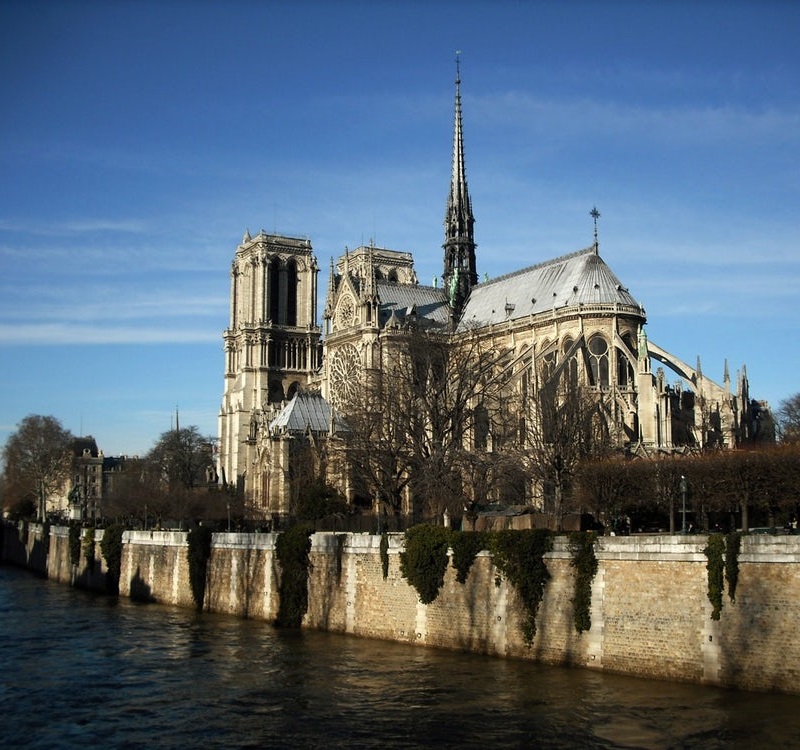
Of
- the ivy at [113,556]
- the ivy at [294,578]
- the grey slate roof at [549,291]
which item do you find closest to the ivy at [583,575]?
the ivy at [294,578]

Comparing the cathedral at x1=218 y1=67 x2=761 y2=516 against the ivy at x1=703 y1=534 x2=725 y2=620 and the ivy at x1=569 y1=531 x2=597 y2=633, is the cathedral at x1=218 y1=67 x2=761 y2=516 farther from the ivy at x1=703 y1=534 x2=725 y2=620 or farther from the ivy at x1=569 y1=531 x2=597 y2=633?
the ivy at x1=703 y1=534 x2=725 y2=620

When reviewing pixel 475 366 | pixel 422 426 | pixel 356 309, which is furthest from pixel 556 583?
pixel 356 309

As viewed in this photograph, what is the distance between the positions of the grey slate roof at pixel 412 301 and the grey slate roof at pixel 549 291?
2.82 meters

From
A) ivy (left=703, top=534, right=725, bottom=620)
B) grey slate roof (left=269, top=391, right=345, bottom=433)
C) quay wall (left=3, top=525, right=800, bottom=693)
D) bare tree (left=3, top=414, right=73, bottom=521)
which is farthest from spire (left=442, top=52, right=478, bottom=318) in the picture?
ivy (left=703, top=534, right=725, bottom=620)

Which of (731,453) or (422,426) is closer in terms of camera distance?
(731,453)

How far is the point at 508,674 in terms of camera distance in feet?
98.5

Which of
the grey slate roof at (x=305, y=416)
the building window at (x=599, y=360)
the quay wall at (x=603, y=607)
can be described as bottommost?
the quay wall at (x=603, y=607)

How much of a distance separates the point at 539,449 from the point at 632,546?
844 inches

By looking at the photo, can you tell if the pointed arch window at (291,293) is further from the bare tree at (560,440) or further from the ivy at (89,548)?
the bare tree at (560,440)

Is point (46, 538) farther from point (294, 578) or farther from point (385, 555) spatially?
point (385, 555)

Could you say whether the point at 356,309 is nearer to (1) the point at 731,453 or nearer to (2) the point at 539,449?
(2) the point at 539,449

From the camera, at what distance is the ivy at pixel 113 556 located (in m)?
55.7

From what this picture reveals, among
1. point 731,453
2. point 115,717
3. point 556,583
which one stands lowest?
point 115,717

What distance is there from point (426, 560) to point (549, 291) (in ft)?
148
